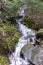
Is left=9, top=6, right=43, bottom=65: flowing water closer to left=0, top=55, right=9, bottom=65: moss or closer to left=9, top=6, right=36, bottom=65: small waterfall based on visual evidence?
left=9, top=6, right=36, bottom=65: small waterfall

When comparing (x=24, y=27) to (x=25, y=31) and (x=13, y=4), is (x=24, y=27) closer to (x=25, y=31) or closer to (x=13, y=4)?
(x=25, y=31)

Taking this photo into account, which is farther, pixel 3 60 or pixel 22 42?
pixel 22 42

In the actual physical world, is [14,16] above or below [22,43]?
above

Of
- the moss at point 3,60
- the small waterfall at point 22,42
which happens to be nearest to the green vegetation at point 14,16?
the small waterfall at point 22,42

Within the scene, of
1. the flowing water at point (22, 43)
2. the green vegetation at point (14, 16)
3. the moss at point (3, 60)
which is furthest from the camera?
the green vegetation at point (14, 16)

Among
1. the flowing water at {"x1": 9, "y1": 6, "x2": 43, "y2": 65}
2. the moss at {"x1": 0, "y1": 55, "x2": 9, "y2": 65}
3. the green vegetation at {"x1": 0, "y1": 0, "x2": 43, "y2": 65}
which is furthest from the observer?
the green vegetation at {"x1": 0, "y1": 0, "x2": 43, "y2": 65}

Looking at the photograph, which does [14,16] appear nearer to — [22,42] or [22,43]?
[22,42]

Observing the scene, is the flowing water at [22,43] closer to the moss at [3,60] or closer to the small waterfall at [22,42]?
the small waterfall at [22,42]

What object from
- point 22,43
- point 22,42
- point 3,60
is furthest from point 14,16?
point 3,60

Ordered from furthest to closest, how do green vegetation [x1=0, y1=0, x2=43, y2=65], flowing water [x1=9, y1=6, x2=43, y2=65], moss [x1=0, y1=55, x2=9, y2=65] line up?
green vegetation [x1=0, y1=0, x2=43, y2=65] → flowing water [x1=9, y1=6, x2=43, y2=65] → moss [x1=0, y1=55, x2=9, y2=65]

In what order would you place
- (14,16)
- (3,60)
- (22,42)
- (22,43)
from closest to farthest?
1. (3,60)
2. (22,43)
3. (22,42)
4. (14,16)

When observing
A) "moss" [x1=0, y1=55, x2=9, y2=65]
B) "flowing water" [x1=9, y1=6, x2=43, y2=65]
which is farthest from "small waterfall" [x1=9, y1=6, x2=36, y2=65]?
"moss" [x1=0, y1=55, x2=9, y2=65]

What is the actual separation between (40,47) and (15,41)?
1.63 meters

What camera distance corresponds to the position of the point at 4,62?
9.01 metres
